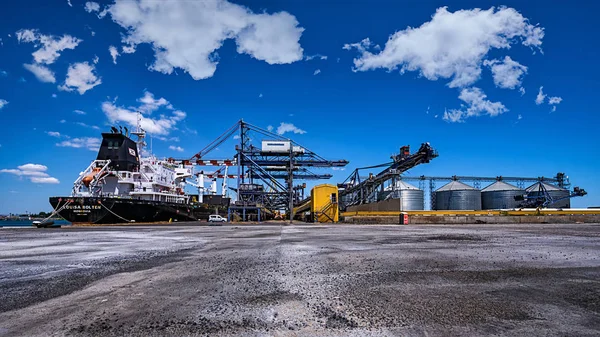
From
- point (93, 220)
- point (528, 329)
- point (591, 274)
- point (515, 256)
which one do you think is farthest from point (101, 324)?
point (93, 220)

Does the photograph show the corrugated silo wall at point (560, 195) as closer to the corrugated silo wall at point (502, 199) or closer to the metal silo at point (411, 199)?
the corrugated silo wall at point (502, 199)

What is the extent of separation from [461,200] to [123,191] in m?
44.2

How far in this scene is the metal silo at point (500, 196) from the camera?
42625 mm

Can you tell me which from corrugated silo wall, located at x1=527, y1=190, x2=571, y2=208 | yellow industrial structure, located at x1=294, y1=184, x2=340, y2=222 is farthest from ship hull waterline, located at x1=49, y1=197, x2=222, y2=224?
corrugated silo wall, located at x1=527, y1=190, x2=571, y2=208

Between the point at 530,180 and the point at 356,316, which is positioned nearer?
the point at 356,316

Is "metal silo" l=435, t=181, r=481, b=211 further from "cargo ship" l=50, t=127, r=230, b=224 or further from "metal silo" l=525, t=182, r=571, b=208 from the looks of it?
"cargo ship" l=50, t=127, r=230, b=224

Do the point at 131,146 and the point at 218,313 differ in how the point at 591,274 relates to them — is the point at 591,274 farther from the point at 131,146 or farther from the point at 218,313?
the point at 131,146

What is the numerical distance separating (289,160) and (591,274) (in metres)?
37.3

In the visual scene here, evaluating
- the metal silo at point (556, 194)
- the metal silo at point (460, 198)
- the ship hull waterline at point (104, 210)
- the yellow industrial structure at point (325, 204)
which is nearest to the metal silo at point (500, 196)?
the metal silo at point (556, 194)

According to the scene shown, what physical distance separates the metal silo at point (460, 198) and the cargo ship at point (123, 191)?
3619 cm

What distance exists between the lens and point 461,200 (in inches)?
1658

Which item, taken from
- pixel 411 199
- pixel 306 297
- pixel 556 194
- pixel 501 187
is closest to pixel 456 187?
pixel 501 187

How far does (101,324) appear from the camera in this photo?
266cm

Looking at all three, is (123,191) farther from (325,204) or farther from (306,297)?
(306,297)
